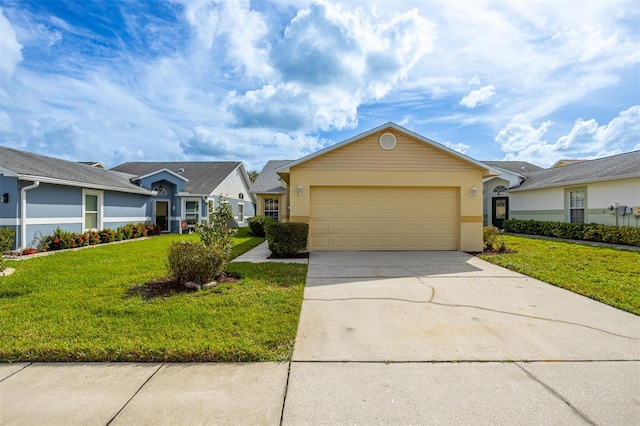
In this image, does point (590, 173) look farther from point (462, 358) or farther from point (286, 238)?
point (462, 358)

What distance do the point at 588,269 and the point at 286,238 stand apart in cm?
780

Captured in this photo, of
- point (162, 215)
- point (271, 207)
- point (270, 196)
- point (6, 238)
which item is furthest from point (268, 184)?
point (6, 238)

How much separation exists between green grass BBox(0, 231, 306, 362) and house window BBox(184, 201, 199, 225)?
1183cm

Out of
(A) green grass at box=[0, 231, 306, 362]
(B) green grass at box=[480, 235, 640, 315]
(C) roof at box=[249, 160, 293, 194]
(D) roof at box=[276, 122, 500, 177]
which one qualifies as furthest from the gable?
(C) roof at box=[249, 160, 293, 194]

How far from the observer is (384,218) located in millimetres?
10562

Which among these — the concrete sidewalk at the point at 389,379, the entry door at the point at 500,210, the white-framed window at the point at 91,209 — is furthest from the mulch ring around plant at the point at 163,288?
the entry door at the point at 500,210

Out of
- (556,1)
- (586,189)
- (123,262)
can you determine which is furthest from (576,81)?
(123,262)

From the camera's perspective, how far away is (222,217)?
661 cm

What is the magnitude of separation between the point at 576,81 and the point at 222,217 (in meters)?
12.1

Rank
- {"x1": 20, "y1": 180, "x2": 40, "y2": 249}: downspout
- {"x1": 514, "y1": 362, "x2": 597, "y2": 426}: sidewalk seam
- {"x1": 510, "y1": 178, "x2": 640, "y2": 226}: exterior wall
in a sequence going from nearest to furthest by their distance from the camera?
1. {"x1": 514, "y1": 362, "x2": 597, "y2": 426}: sidewalk seam
2. {"x1": 20, "y1": 180, "x2": 40, "y2": 249}: downspout
3. {"x1": 510, "y1": 178, "x2": 640, "y2": 226}: exterior wall

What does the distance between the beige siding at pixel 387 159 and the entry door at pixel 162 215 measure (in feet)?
40.1

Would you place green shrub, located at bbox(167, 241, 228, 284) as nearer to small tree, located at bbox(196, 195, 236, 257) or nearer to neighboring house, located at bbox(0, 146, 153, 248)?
small tree, located at bbox(196, 195, 236, 257)

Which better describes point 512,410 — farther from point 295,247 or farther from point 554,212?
point 554,212

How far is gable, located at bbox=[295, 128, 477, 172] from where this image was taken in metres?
10.3
